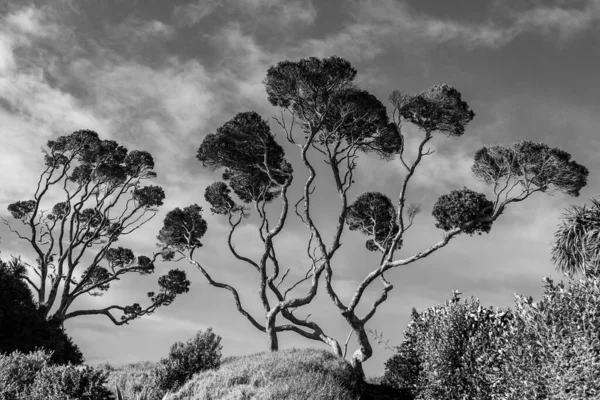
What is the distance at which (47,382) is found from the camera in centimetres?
1553

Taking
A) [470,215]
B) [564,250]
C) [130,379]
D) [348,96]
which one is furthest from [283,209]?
[564,250]

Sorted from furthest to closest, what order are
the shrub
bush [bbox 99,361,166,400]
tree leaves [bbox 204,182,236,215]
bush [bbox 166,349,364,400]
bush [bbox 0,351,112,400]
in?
tree leaves [bbox 204,182,236,215] → bush [bbox 99,361,166,400] → bush [bbox 166,349,364,400] → bush [bbox 0,351,112,400] → the shrub

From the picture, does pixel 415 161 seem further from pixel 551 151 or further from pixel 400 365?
pixel 400 365

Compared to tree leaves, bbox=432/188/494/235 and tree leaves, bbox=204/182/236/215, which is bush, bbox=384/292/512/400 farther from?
tree leaves, bbox=204/182/236/215

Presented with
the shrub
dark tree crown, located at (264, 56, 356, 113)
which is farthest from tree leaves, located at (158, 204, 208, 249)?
the shrub

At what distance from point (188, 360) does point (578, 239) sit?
16.5 meters

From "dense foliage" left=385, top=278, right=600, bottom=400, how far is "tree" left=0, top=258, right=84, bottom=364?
1717 centimetres

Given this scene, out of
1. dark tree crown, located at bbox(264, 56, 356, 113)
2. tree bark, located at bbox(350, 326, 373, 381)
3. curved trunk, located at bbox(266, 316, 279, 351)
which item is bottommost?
tree bark, located at bbox(350, 326, 373, 381)

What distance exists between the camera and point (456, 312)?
16656 mm

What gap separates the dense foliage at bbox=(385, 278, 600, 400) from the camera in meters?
12.0

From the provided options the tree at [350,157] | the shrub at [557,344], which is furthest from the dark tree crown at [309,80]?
the shrub at [557,344]

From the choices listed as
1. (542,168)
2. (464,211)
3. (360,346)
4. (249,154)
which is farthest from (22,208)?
(542,168)

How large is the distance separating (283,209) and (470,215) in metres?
8.88

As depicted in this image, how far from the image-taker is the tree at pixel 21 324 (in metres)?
25.0
